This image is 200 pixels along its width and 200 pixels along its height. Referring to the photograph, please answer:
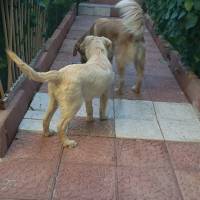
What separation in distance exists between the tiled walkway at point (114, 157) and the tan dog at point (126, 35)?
0.48 m

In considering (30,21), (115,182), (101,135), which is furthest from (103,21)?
(115,182)

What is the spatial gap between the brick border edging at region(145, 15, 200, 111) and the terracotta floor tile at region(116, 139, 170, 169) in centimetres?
130

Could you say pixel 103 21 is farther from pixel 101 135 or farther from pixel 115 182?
pixel 115 182

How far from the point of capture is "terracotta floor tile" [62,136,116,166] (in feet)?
12.5

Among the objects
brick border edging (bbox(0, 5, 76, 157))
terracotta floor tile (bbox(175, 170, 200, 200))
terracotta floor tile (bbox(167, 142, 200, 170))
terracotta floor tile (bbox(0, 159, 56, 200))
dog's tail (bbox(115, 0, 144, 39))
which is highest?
dog's tail (bbox(115, 0, 144, 39))

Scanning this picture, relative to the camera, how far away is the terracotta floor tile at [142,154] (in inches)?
152

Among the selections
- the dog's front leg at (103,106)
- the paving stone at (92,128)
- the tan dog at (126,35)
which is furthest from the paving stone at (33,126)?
the tan dog at (126,35)

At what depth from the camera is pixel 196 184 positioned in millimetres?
3582

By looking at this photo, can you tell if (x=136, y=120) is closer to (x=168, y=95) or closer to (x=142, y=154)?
(x=142, y=154)

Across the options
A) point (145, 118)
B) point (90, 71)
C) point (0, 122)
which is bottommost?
point (145, 118)

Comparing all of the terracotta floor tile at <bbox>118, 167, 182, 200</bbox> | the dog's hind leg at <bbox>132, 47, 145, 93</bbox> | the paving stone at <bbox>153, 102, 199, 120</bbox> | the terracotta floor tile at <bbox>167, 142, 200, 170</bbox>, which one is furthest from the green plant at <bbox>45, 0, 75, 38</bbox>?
the terracotta floor tile at <bbox>118, 167, 182, 200</bbox>

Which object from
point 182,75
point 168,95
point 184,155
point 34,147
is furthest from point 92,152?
point 182,75

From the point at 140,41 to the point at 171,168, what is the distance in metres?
2.12

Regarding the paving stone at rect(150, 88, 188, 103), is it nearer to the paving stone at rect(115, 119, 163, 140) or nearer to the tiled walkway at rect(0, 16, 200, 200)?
the tiled walkway at rect(0, 16, 200, 200)
